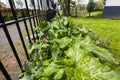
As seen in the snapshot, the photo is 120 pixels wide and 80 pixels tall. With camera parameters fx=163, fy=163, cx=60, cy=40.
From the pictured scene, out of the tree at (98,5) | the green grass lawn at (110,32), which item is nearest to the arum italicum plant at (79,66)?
the green grass lawn at (110,32)

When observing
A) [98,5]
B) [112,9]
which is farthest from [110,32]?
[98,5]

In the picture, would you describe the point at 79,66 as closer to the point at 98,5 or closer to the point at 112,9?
the point at 112,9

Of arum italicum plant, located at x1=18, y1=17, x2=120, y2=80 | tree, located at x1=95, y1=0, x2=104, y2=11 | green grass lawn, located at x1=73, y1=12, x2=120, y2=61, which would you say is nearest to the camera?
arum italicum plant, located at x1=18, y1=17, x2=120, y2=80

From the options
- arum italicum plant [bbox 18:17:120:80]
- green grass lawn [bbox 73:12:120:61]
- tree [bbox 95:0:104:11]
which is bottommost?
tree [bbox 95:0:104:11]

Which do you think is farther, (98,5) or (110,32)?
(98,5)

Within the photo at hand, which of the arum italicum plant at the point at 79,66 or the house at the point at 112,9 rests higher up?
the arum italicum plant at the point at 79,66

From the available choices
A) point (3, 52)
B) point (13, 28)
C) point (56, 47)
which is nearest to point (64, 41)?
point (56, 47)

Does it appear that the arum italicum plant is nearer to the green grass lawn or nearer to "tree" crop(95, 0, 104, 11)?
the green grass lawn

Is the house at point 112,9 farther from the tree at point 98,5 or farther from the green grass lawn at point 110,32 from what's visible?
the tree at point 98,5

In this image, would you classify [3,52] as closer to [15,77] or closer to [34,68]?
[15,77]

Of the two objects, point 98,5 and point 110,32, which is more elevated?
point 110,32

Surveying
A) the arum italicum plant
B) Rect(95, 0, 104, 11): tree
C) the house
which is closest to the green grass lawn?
the arum italicum plant

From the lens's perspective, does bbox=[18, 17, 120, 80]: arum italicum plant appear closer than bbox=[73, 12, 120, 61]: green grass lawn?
Yes

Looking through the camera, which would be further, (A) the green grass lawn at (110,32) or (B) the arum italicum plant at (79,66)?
(A) the green grass lawn at (110,32)
